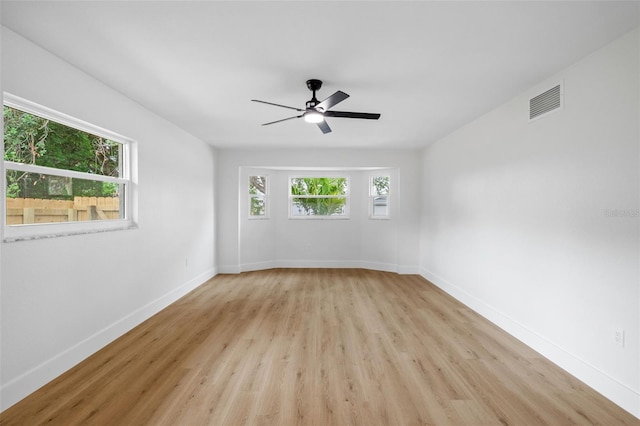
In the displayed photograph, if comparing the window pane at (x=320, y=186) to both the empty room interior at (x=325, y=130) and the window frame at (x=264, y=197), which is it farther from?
the empty room interior at (x=325, y=130)

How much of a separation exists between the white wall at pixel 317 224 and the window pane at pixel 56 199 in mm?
2952

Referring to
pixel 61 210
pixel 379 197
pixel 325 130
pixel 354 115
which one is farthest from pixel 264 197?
pixel 61 210

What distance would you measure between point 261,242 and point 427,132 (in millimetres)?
3975

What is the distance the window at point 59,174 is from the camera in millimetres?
2188

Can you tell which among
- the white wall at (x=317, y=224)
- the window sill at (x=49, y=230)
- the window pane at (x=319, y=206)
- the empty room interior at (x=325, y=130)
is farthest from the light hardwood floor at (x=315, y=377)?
the window pane at (x=319, y=206)

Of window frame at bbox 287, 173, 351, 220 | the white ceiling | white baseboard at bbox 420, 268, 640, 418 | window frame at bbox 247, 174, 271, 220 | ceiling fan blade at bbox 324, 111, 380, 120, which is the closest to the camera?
the white ceiling

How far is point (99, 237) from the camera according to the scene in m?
2.88

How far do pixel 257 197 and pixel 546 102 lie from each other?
518cm

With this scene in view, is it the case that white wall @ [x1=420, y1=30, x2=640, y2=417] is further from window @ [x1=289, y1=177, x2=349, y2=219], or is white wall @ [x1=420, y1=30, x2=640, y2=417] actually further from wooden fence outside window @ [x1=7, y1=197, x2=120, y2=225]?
wooden fence outside window @ [x1=7, y1=197, x2=120, y2=225]

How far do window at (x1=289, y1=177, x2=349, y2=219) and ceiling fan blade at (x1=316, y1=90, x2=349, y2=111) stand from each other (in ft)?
13.4

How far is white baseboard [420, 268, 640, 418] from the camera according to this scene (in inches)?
81.4

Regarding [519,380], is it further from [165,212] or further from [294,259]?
[294,259]

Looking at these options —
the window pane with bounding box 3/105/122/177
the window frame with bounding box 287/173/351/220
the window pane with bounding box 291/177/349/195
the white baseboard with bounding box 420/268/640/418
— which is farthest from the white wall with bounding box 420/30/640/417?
the window pane with bounding box 3/105/122/177

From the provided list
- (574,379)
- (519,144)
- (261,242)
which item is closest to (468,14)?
(519,144)
